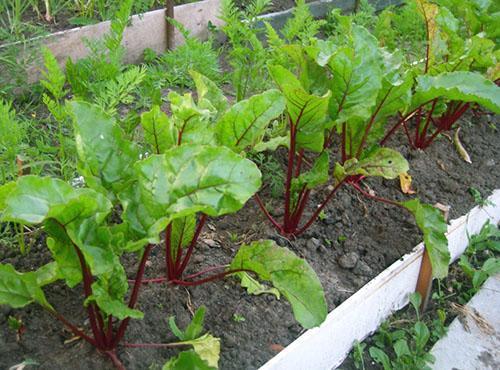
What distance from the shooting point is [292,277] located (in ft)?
5.81

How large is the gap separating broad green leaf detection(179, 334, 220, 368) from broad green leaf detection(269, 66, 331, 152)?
0.77 metres

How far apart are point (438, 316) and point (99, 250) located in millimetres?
1669

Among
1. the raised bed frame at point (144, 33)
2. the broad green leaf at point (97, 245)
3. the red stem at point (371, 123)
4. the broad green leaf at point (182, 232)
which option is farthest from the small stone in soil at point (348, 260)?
the raised bed frame at point (144, 33)

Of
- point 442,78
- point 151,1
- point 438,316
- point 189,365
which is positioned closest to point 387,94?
point 442,78

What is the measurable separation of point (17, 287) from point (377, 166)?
1.29 m

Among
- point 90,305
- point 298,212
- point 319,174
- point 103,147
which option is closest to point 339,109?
point 319,174

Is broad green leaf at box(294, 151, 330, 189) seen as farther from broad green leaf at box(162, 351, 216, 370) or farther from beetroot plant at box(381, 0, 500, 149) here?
broad green leaf at box(162, 351, 216, 370)

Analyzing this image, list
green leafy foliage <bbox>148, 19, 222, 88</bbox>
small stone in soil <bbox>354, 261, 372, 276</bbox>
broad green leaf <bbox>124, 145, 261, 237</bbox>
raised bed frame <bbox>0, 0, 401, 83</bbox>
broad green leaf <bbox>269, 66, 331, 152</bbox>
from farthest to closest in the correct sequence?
1. raised bed frame <bbox>0, 0, 401, 83</bbox>
2. green leafy foliage <bbox>148, 19, 222, 88</bbox>
3. small stone in soil <bbox>354, 261, 372, 276</bbox>
4. broad green leaf <bbox>269, 66, 331, 152</bbox>
5. broad green leaf <bbox>124, 145, 261, 237</bbox>

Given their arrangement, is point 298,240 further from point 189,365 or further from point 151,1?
point 151,1

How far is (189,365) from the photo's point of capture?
169cm

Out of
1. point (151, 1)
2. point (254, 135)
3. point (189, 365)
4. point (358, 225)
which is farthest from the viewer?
point (151, 1)

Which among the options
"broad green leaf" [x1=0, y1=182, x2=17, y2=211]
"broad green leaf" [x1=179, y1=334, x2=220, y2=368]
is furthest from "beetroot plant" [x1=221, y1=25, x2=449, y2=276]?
"broad green leaf" [x1=0, y1=182, x2=17, y2=211]

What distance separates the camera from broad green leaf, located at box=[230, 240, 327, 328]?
1.71 metres

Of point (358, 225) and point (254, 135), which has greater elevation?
point (254, 135)
